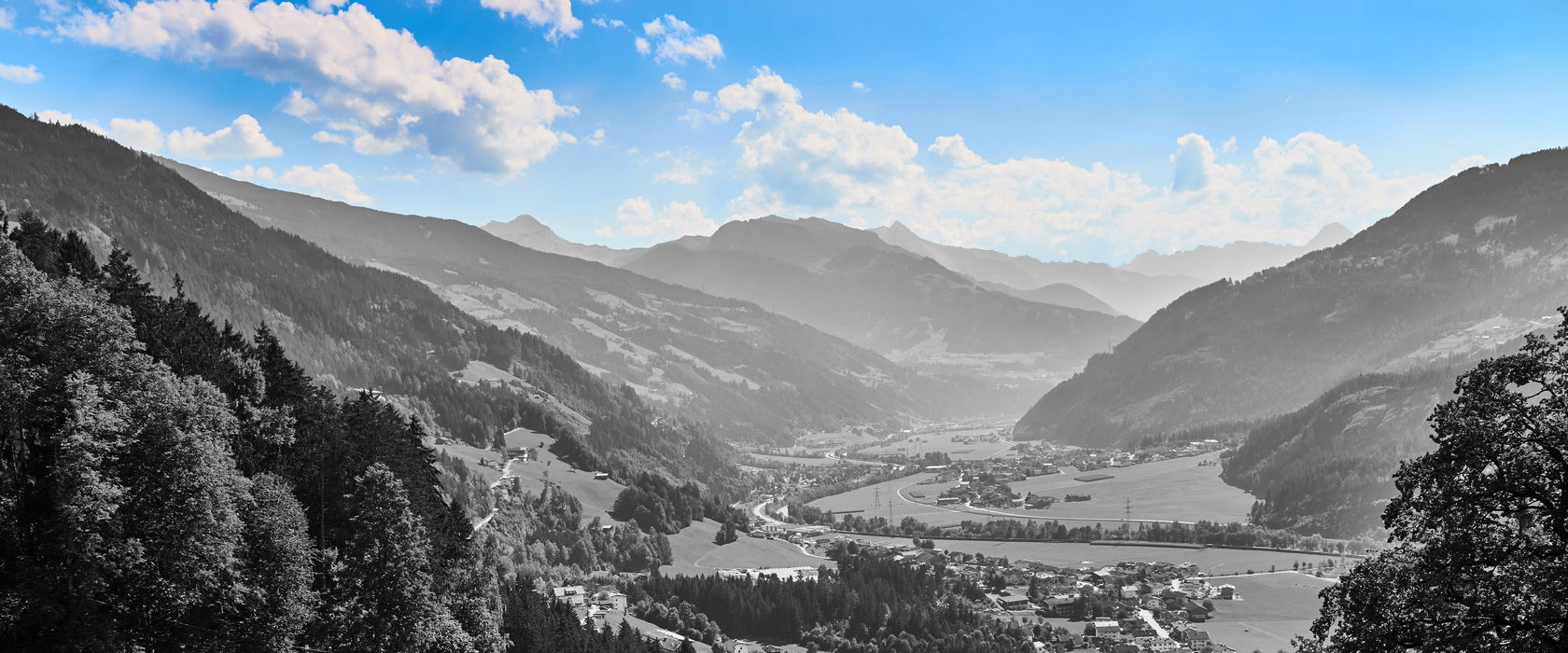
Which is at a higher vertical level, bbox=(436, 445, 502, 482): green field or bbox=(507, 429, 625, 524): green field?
bbox=(436, 445, 502, 482): green field

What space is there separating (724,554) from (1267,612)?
78.6 metres

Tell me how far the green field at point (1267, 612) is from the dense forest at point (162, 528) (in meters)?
88.5

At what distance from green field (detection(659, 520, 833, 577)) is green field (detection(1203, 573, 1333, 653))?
57843 mm

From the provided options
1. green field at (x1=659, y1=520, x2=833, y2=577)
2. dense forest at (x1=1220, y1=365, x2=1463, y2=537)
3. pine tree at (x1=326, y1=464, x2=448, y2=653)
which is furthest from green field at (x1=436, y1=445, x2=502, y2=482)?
dense forest at (x1=1220, y1=365, x2=1463, y2=537)

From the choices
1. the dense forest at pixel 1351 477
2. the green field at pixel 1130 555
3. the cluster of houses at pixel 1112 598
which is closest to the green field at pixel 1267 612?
the cluster of houses at pixel 1112 598

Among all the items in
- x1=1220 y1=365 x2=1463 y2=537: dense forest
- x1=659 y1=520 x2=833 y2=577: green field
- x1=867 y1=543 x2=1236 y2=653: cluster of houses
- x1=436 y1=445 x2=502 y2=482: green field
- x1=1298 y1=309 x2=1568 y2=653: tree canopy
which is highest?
x1=1298 y1=309 x2=1568 y2=653: tree canopy

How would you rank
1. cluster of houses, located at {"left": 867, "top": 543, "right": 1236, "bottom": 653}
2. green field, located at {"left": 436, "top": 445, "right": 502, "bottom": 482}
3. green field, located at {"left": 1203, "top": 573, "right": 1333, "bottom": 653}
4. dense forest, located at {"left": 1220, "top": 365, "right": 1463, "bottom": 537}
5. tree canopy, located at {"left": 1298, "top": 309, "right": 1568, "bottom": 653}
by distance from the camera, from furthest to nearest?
1. dense forest, located at {"left": 1220, "top": 365, "right": 1463, "bottom": 537}
2. green field, located at {"left": 436, "top": 445, "right": 502, "bottom": 482}
3. green field, located at {"left": 1203, "top": 573, "right": 1333, "bottom": 653}
4. cluster of houses, located at {"left": 867, "top": 543, "right": 1236, "bottom": 653}
5. tree canopy, located at {"left": 1298, "top": 309, "right": 1568, "bottom": 653}

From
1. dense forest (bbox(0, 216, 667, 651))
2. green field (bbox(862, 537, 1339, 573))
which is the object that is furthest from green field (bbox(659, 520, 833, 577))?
dense forest (bbox(0, 216, 667, 651))

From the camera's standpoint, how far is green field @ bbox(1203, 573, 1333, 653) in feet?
338

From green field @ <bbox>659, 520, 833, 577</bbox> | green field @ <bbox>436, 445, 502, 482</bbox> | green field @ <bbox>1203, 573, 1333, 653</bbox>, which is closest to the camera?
green field @ <bbox>1203, 573, 1333, 653</bbox>

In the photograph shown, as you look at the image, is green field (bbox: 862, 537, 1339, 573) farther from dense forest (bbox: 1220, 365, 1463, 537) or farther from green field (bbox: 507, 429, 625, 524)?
green field (bbox: 507, 429, 625, 524)

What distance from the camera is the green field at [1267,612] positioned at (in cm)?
10294

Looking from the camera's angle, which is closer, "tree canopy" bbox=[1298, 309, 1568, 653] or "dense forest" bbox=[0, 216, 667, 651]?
"tree canopy" bbox=[1298, 309, 1568, 653]

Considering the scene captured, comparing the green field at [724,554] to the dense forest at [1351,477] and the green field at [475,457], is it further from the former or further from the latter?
the dense forest at [1351,477]
